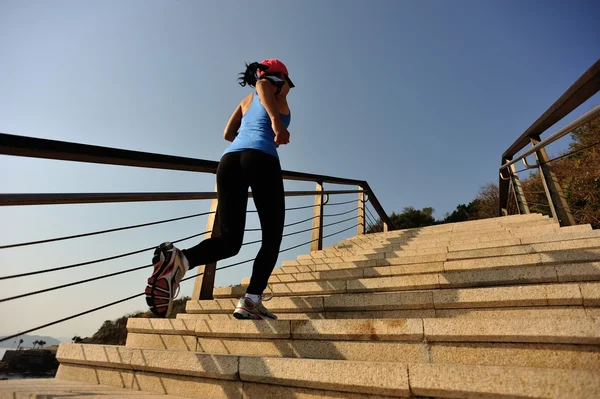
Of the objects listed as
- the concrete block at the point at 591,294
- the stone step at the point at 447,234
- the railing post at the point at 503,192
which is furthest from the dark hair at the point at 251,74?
the railing post at the point at 503,192

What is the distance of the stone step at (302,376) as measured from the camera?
0.93 metres

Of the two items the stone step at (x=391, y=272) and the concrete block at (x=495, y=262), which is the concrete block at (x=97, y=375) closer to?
the stone step at (x=391, y=272)

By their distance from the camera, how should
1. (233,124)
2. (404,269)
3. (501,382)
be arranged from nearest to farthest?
(501,382)
(233,124)
(404,269)

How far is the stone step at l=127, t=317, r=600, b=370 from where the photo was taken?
116 cm

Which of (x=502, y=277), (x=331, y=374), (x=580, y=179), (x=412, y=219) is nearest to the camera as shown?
(x=331, y=374)

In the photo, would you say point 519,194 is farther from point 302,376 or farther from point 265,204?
point 302,376

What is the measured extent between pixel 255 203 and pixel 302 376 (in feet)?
3.01

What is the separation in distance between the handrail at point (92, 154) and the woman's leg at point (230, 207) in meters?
0.45

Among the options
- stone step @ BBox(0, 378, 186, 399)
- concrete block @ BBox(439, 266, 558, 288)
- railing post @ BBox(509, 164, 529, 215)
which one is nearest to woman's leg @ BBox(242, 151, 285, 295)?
stone step @ BBox(0, 378, 186, 399)

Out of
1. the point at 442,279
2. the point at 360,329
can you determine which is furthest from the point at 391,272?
the point at 360,329

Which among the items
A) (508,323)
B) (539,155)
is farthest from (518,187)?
(508,323)

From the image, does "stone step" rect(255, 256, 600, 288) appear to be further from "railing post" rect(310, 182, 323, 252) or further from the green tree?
the green tree

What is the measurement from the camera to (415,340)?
4.64 ft

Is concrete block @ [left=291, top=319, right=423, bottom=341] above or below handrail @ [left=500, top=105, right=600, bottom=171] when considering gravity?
below
